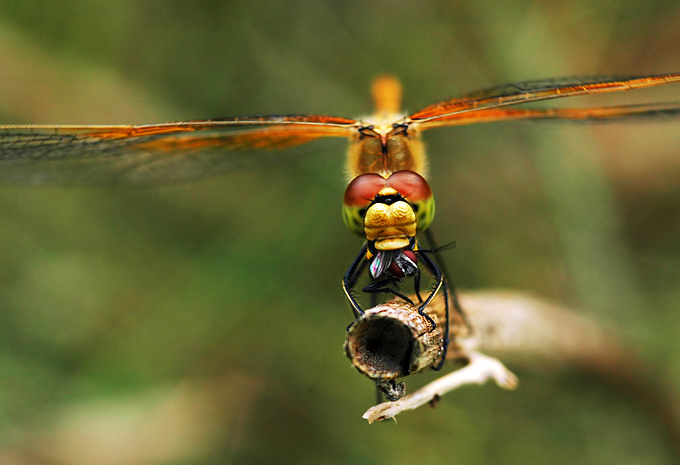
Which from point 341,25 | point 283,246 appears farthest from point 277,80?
point 283,246

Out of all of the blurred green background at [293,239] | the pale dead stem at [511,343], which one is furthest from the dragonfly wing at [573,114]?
the blurred green background at [293,239]

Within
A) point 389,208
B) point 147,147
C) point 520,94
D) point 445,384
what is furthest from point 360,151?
point 147,147

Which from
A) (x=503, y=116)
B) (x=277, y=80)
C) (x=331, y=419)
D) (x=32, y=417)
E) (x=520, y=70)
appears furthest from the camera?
(x=277, y=80)

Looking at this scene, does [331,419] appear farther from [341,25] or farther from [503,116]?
[341,25]

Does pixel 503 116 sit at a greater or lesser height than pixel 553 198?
lesser

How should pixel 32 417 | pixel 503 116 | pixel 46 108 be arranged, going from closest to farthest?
pixel 503 116, pixel 32 417, pixel 46 108

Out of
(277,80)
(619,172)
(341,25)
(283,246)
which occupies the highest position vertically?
(341,25)

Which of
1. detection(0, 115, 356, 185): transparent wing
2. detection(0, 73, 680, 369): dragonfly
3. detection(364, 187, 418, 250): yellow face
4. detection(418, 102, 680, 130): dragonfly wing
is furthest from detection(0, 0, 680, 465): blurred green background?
detection(364, 187, 418, 250): yellow face

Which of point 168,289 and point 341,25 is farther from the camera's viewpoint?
point 341,25
